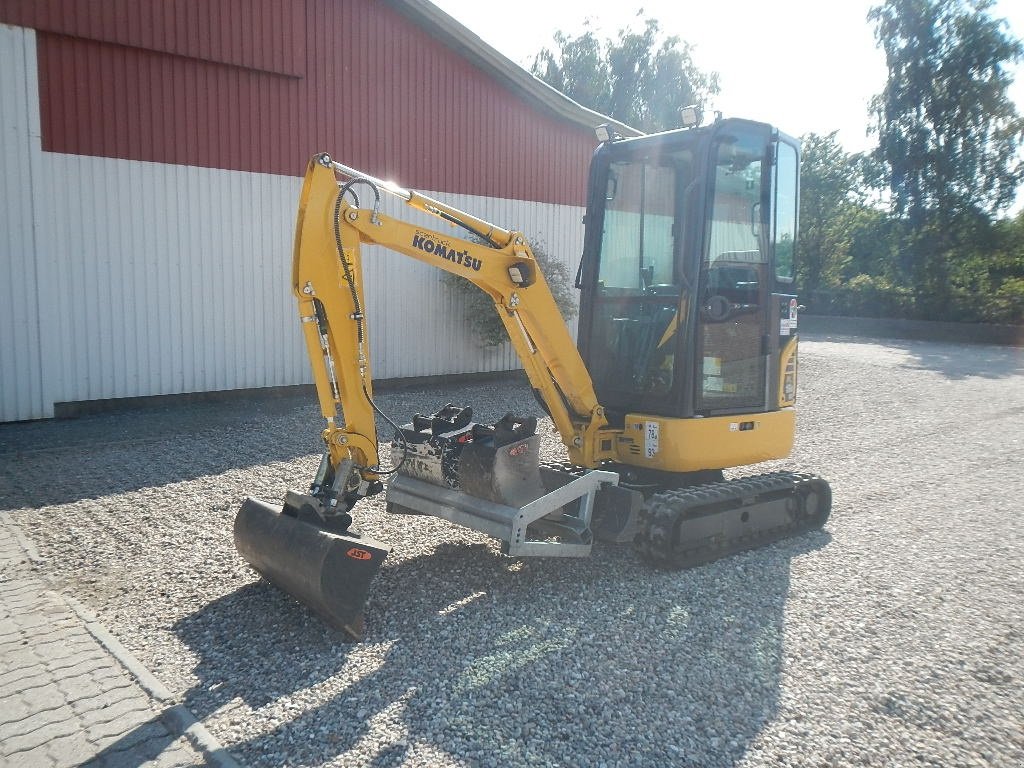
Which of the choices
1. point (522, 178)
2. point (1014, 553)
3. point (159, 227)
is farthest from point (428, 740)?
point (522, 178)

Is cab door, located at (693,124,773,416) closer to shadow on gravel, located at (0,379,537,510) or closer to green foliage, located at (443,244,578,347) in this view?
shadow on gravel, located at (0,379,537,510)

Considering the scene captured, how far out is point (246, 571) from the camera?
5.36 meters

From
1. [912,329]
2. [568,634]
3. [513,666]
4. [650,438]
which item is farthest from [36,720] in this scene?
[912,329]

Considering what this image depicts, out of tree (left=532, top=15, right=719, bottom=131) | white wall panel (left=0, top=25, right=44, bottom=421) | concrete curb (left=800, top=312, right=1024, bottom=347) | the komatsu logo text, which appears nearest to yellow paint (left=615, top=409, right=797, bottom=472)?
the komatsu logo text

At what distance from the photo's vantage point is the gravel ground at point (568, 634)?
349 centimetres

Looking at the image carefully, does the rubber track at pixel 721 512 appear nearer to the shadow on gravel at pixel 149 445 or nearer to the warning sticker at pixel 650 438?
the warning sticker at pixel 650 438

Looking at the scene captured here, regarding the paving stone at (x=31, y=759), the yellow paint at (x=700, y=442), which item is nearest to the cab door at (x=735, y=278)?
the yellow paint at (x=700, y=442)

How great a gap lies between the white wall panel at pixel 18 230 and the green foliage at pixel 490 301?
20.8 feet

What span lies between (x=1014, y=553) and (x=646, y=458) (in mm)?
2962

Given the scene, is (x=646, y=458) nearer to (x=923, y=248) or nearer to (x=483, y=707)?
(x=483, y=707)

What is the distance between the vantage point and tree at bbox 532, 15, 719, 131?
46344 millimetres

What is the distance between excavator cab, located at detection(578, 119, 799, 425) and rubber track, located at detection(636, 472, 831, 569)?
579mm

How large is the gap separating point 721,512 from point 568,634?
1.78 metres

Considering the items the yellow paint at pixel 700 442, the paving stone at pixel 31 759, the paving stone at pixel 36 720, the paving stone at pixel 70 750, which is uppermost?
the yellow paint at pixel 700 442
